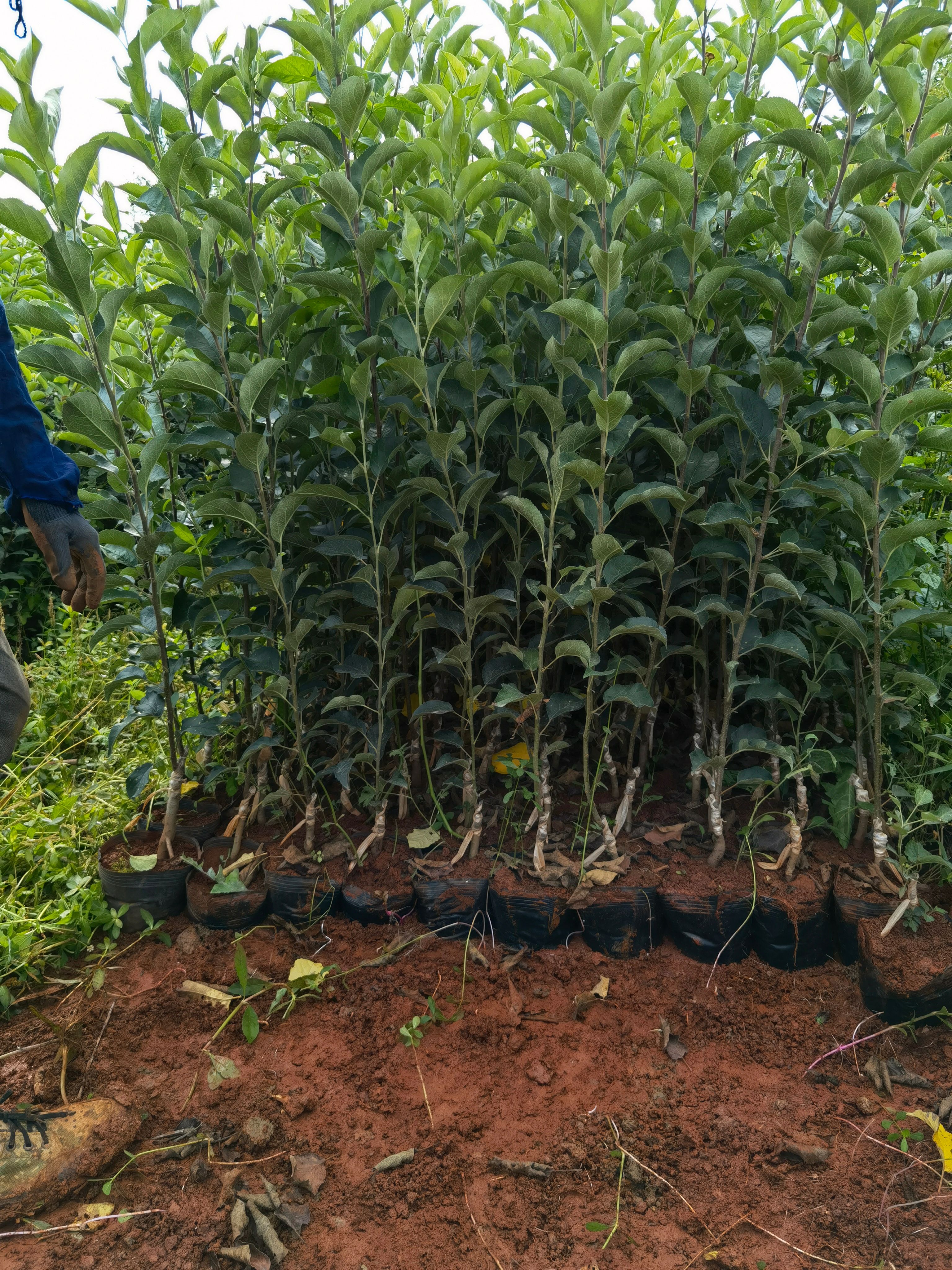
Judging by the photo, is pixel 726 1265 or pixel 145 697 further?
pixel 145 697

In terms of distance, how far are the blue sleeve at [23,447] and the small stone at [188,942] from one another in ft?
4.25

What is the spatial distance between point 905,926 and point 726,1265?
1.02m

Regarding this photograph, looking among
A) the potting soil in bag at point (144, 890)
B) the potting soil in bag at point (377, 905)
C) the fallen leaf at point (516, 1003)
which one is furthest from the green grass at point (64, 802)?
the fallen leaf at point (516, 1003)

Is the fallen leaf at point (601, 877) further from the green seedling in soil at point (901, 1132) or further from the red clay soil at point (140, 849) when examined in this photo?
the red clay soil at point (140, 849)

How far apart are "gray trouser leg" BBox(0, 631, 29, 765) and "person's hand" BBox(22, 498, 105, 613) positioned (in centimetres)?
24

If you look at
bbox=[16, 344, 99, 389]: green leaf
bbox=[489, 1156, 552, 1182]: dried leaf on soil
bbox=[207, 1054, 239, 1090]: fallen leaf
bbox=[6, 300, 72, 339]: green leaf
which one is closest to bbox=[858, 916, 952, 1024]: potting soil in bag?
bbox=[489, 1156, 552, 1182]: dried leaf on soil

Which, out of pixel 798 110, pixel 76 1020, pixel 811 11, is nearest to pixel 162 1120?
pixel 76 1020

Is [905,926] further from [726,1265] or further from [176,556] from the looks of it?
[176,556]

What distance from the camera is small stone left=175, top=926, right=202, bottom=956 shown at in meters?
2.54

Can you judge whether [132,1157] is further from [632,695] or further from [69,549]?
[632,695]

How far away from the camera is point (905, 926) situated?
2.28 m

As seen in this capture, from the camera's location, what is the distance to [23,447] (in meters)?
2.00

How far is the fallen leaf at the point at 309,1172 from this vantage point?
1.79 metres

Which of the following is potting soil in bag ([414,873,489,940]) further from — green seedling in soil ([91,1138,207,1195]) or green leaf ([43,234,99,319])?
green leaf ([43,234,99,319])
